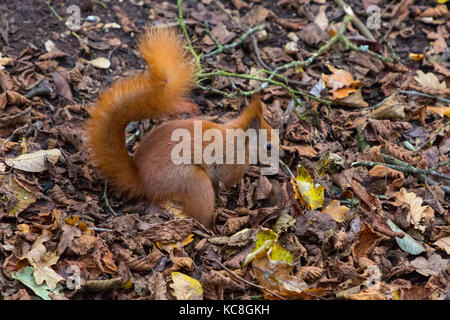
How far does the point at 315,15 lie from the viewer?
5.10 meters

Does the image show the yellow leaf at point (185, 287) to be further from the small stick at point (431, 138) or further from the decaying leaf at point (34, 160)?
the small stick at point (431, 138)

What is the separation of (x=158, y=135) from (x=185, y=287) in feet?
3.78

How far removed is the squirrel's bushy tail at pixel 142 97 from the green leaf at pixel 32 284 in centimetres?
86

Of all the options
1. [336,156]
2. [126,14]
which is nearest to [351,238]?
[336,156]

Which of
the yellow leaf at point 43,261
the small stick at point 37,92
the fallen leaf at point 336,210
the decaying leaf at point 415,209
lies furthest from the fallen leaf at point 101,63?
the decaying leaf at point 415,209

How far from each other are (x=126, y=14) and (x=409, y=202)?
3034 millimetres

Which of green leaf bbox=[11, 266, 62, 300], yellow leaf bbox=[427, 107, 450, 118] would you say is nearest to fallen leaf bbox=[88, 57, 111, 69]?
green leaf bbox=[11, 266, 62, 300]

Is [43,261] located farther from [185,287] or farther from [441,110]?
[441,110]

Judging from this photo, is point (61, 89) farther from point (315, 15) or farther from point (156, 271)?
point (315, 15)

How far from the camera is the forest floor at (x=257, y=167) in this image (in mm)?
2814

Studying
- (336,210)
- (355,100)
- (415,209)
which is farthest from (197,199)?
(355,100)

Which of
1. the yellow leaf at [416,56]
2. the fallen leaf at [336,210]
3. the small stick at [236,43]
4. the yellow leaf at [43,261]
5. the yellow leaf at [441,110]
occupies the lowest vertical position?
the yellow leaf at [43,261]

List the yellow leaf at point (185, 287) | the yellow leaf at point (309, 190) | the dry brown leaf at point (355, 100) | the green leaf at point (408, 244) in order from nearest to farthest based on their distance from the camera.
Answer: the yellow leaf at point (185, 287)
the green leaf at point (408, 244)
the yellow leaf at point (309, 190)
the dry brown leaf at point (355, 100)

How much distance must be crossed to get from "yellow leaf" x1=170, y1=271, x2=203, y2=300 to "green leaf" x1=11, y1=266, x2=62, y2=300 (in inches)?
23.8
